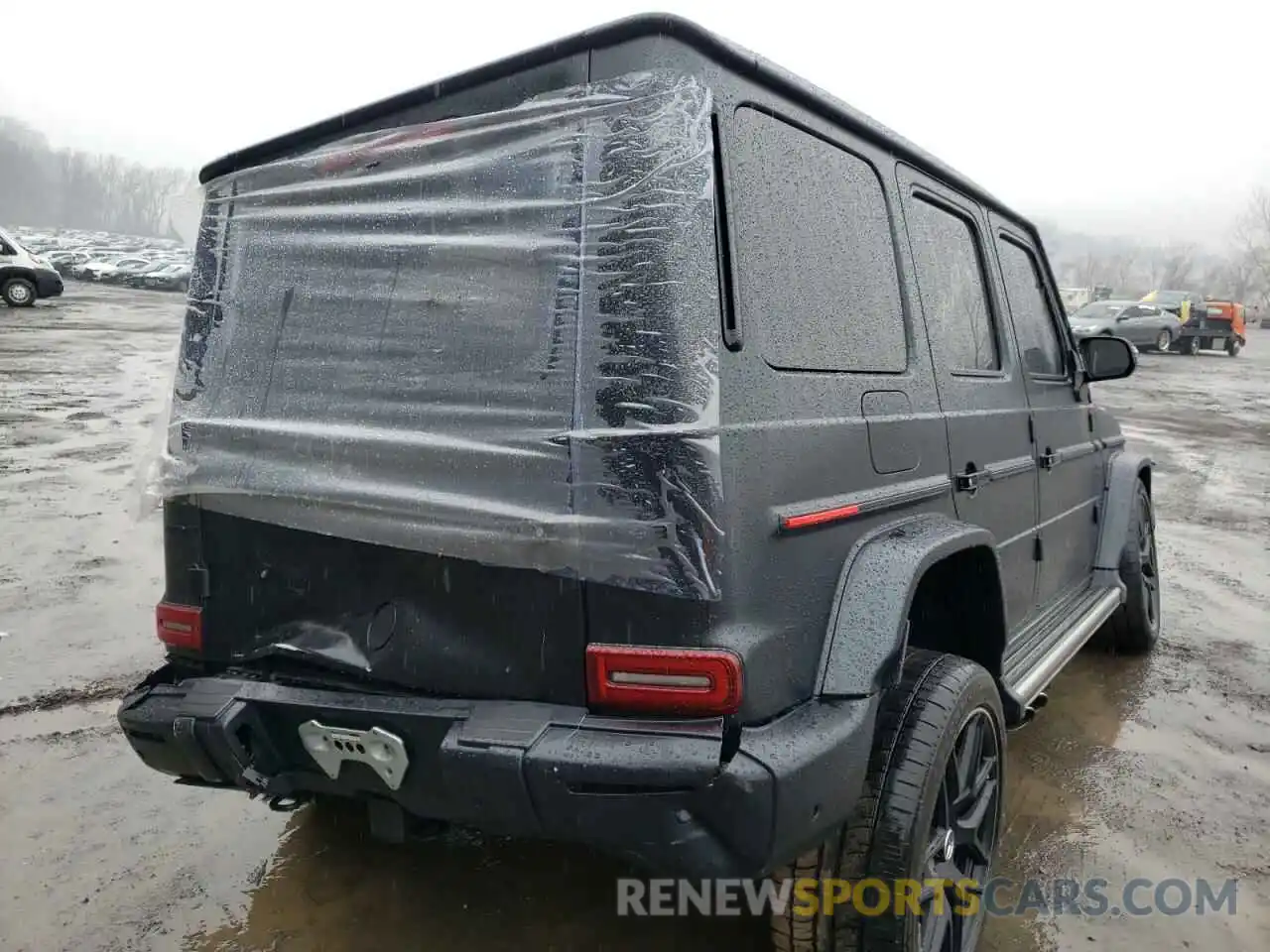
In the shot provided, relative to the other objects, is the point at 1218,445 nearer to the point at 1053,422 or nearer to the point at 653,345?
the point at 1053,422

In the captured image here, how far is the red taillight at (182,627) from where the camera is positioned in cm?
234

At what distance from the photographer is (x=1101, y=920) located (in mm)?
2727

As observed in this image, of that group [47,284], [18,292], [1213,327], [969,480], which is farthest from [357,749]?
[1213,327]

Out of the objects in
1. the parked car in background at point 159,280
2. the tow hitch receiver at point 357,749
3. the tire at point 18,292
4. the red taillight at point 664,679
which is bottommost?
the tow hitch receiver at point 357,749

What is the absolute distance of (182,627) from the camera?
7.73 feet

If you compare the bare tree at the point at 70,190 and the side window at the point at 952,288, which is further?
the bare tree at the point at 70,190

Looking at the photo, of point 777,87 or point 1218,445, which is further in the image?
point 1218,445

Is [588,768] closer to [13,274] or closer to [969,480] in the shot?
[969,480]

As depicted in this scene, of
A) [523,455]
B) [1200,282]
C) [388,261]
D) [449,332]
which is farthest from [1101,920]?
[1200,282]

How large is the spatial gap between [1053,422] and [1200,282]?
4735 inches

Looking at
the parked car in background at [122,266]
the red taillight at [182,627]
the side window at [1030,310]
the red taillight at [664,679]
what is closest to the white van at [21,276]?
the parked car in background at [122,266]

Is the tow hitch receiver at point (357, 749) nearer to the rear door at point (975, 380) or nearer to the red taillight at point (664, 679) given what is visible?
the red taillight at point (664, 679)

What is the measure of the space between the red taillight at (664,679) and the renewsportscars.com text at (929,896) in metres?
0.55

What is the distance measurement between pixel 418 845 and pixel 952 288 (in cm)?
237
